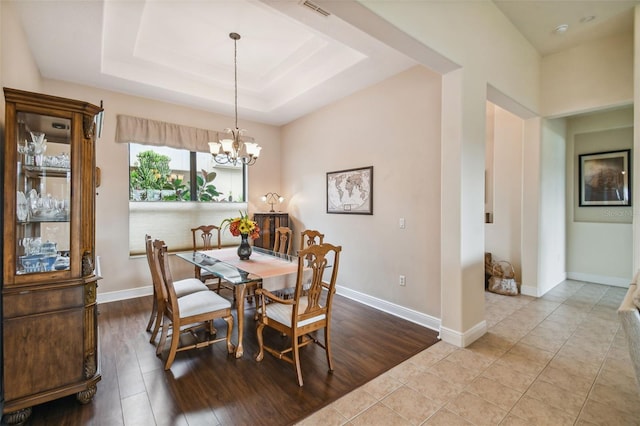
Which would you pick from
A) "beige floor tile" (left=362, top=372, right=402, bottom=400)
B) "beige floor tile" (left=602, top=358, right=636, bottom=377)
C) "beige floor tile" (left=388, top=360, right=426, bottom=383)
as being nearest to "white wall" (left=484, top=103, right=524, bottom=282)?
"beige floor tile" (left=602, top=358, right=636, bottom=377)

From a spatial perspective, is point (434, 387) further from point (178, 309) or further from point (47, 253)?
point (47, 253)

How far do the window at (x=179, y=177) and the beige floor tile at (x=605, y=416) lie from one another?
16.4ft

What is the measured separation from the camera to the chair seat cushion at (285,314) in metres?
2.30

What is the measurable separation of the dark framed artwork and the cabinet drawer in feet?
10.3

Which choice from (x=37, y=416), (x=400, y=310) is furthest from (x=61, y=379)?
(x=400, y=310)

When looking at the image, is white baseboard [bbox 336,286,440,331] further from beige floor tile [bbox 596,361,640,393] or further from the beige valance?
the beige valance

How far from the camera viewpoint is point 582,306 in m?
3.78

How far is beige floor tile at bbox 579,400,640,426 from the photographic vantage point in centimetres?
178

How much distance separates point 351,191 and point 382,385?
2.65 metres

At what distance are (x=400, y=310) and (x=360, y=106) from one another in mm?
2836

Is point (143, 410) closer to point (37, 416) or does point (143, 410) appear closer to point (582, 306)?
point (37, 416)

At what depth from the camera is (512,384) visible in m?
2.17

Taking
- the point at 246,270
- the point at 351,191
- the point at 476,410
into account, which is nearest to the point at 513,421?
the point at 476,410

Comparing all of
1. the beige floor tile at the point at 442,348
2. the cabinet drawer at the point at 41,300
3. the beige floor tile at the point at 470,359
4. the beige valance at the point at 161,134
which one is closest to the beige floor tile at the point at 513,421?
the beige floor tile at the point at 470,359
